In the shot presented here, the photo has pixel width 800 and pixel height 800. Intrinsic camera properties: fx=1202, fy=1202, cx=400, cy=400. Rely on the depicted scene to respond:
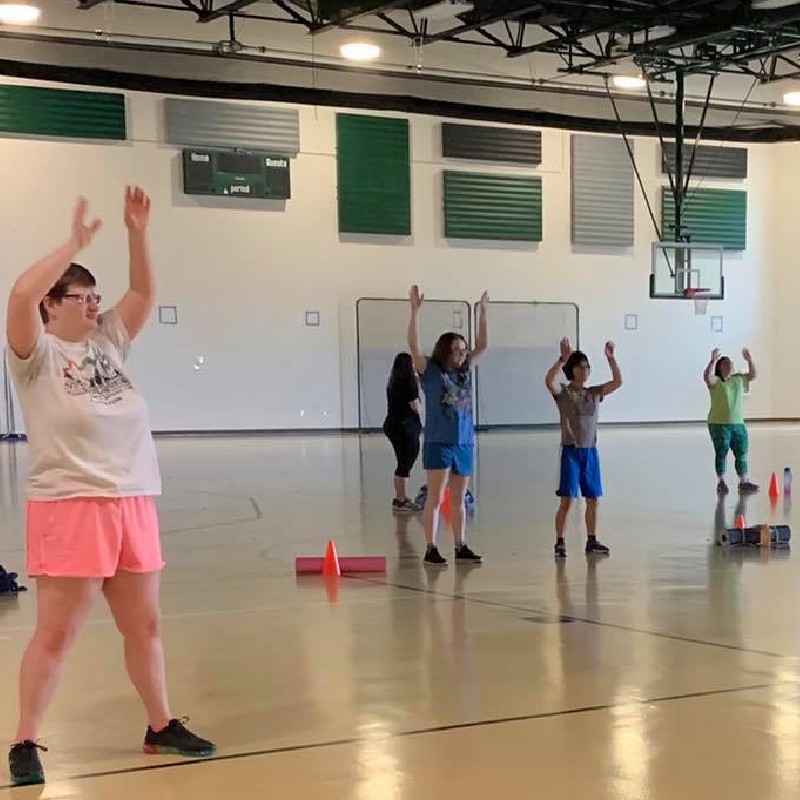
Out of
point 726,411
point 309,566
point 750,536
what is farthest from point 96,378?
point 726,411

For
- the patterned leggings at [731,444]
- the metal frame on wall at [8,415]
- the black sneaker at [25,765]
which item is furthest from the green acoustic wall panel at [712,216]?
the black sneaker at [25,765]

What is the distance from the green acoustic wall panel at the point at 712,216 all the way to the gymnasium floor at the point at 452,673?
1815 cm

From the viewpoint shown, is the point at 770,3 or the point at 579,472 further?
the point at 770,3

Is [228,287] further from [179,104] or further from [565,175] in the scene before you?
[565,175]

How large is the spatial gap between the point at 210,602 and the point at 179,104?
55.3 feet

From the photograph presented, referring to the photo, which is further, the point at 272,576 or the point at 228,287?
the point at 228,287

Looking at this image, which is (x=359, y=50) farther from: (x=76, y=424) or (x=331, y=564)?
(x=76, y=424)

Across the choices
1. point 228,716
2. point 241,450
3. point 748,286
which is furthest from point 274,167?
point 228,716

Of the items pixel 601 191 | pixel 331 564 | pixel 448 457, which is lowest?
pixel 331 564

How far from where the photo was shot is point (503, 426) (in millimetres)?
25562

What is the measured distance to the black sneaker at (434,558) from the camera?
8.17 meters

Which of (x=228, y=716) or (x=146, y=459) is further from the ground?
(x=146, y=459)

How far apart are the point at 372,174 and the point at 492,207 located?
2.79 m

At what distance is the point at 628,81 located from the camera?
23.6m
